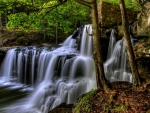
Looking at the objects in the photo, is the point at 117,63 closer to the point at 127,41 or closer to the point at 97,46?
the point at 127,41

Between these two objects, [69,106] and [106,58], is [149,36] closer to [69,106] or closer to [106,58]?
[106,58]

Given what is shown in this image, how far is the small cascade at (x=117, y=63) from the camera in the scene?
831cm

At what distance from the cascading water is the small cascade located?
107 centimetres

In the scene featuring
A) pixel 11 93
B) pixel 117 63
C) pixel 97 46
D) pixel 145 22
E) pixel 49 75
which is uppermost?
pixel 145 22

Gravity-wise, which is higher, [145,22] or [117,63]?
[145,22]

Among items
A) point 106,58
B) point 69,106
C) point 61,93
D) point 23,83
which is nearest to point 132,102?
point 69,106

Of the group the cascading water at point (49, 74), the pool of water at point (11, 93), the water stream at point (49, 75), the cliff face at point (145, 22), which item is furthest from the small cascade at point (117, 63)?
the pool of water at point (11, 93)

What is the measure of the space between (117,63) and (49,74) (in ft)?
15.2

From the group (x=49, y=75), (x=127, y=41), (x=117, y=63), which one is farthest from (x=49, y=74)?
(x=127, y=41)

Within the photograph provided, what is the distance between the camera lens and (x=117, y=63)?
29.6 ft

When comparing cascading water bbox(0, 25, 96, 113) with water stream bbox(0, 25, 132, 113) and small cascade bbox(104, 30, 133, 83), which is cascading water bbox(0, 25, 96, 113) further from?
small cascade bbox(104, 30, 133, 83)

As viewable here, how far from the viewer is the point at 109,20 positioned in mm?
10672

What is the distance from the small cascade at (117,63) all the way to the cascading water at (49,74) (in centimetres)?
107

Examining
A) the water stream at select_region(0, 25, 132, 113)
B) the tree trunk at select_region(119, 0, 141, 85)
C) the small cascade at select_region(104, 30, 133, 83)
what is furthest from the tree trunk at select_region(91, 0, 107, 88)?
the small cascade at select_region(104, 30, 133, 83)
